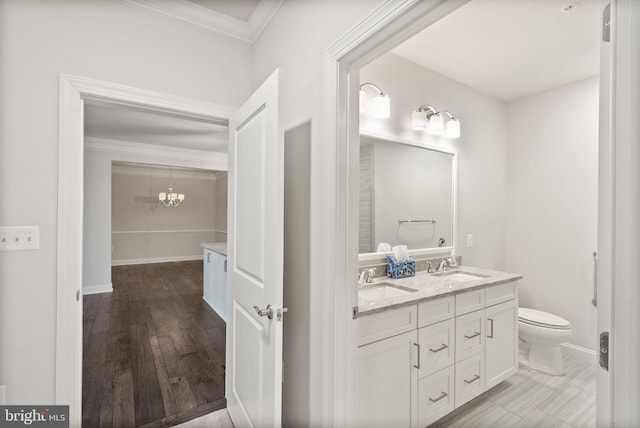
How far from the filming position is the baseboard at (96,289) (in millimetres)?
4785

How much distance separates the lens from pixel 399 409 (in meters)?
1.59

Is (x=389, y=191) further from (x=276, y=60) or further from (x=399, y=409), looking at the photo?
(x=399, y=409)

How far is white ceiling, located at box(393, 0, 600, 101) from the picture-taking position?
1845 millimetres

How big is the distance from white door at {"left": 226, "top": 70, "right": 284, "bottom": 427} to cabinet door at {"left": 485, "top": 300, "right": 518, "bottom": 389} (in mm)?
1543

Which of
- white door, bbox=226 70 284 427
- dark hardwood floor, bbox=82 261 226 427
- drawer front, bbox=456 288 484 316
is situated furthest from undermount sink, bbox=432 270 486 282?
dark hardwood floor, bbox=82 261 226 427

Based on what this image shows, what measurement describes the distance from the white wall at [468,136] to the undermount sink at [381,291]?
43.5 inches

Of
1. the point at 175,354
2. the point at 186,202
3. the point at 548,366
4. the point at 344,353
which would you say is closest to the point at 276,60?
the point at 344,353

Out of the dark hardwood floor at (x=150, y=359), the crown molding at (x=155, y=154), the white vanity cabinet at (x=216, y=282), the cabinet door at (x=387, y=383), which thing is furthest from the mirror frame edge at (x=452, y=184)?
the crown molding at (x=155, y=154)

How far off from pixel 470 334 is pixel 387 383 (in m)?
0.74

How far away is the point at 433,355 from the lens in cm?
174

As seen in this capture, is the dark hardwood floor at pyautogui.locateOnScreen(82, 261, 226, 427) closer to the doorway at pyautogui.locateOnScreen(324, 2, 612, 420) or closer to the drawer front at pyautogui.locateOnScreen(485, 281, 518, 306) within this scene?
the doorway at pyautogui.locateOnScreen(324, 2, 612, 420)

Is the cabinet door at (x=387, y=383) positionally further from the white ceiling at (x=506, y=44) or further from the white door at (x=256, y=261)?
the white ceiling at (x=506, y=44)

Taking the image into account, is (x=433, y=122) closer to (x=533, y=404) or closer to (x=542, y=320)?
(x=542, y=320)

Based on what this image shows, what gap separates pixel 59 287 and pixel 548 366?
11.2 feet
